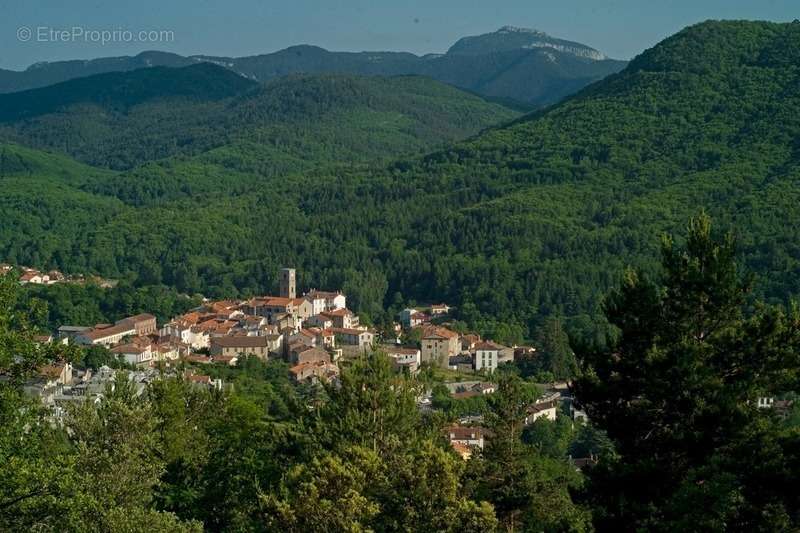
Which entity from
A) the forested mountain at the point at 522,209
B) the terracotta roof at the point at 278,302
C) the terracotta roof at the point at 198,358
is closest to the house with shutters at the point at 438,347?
the forested mountain at the point at 522,209

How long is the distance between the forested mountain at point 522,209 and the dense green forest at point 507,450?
46.4 m

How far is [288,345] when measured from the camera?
60.5 metres

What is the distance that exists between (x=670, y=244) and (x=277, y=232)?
285 ft

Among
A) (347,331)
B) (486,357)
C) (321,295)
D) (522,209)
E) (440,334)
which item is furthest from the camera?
(522,209)

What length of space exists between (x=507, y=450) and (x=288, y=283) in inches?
2424

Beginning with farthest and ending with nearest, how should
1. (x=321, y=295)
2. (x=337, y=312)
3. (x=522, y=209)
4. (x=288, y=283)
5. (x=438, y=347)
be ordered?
(x=522, y=209), (x=288, y=283), (x=321, y=295), (x=337, y=312), (x=438, y=347)

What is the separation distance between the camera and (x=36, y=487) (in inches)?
451

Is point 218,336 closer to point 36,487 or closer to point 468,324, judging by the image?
point 468,324

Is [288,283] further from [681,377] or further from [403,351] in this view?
[681,377]

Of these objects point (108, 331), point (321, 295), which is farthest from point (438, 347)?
point (108, 331)

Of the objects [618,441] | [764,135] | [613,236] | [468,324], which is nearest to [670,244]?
[618,441]

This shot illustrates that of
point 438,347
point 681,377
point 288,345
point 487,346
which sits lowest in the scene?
point 438,347

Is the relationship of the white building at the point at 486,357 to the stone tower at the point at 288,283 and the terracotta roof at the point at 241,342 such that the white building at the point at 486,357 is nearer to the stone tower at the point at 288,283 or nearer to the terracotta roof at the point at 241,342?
the terracotta roof at the point at 241,342

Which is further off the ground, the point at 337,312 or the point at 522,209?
the point at 522,209
